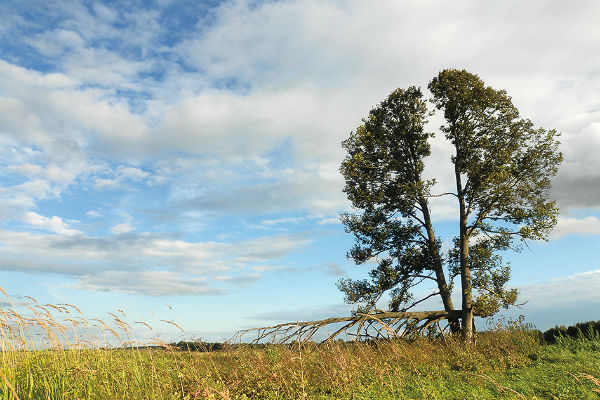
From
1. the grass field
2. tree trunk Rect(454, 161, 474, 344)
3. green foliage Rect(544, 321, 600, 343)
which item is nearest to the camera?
the grass field

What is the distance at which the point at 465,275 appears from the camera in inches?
754

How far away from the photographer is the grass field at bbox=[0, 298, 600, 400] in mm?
9367

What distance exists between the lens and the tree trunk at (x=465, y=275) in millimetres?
18781

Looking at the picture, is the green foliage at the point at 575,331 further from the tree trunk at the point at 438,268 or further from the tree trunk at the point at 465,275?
the tree trunk at the point at 438,268

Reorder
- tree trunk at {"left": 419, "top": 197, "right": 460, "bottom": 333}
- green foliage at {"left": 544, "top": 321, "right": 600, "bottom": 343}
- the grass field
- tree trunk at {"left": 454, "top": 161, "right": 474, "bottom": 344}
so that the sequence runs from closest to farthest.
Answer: the grass field → green foliage at {"left": 544, "top": 321, "right": 600, "bottom": 343} → tree trunk at {"left": 454, "top": 161, "right": 474, "bottom": 344} → tree trunk at {"left": 419, "top": 197, "right": 460, "bottom": 333}

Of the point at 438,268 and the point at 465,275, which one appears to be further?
the point at 438,268

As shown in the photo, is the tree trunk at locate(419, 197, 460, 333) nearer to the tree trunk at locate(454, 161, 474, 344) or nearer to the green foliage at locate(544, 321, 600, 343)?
the tree trunk at locate(454, 161, 474, 344)

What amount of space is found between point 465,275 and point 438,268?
1166mm

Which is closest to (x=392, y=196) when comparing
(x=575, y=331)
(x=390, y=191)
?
(x=390, y=191)

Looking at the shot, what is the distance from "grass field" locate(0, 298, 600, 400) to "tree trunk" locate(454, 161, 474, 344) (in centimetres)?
376

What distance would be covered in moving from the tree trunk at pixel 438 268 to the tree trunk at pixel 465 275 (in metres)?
0.76

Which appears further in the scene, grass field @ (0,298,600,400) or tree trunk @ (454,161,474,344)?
tree trunk @ (454,161,474,344)

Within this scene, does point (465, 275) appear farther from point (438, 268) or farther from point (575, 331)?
point (575, 331)

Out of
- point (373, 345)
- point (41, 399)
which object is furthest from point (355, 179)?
point (41, 399)
